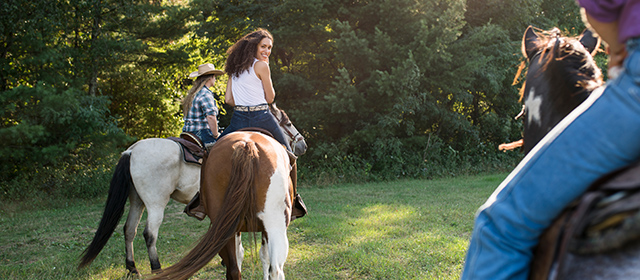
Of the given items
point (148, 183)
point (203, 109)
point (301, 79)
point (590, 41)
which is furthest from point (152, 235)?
point (301, 79)

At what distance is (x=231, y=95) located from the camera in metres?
4.16

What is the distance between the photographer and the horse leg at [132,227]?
4750 millimetres

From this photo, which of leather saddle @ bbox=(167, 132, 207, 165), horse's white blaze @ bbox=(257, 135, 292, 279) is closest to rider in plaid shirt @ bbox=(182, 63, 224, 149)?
leather saddle @ bbox=(167, 132, 207, 165)

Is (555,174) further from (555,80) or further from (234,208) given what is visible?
(234,208)

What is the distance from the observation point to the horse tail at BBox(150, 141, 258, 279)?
2.78m

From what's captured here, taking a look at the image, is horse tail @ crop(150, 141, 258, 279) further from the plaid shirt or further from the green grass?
the plaid shirt

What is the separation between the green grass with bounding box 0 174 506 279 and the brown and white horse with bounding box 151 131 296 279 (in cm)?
16

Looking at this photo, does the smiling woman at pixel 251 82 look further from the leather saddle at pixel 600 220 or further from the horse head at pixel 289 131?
the leather saddle at pixel 600 220

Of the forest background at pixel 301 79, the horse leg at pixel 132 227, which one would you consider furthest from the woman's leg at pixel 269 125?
→ the forest background at pixel 301 79

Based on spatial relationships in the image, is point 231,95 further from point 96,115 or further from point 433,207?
point 96,115

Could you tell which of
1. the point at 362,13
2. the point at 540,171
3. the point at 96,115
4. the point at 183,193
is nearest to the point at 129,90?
the point at 96,115

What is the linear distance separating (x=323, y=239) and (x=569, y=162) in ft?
17.1

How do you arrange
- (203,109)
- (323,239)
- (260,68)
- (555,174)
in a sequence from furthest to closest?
(323,239), (203,109), (260,68), (555,174)

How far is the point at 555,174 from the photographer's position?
3.17ft
